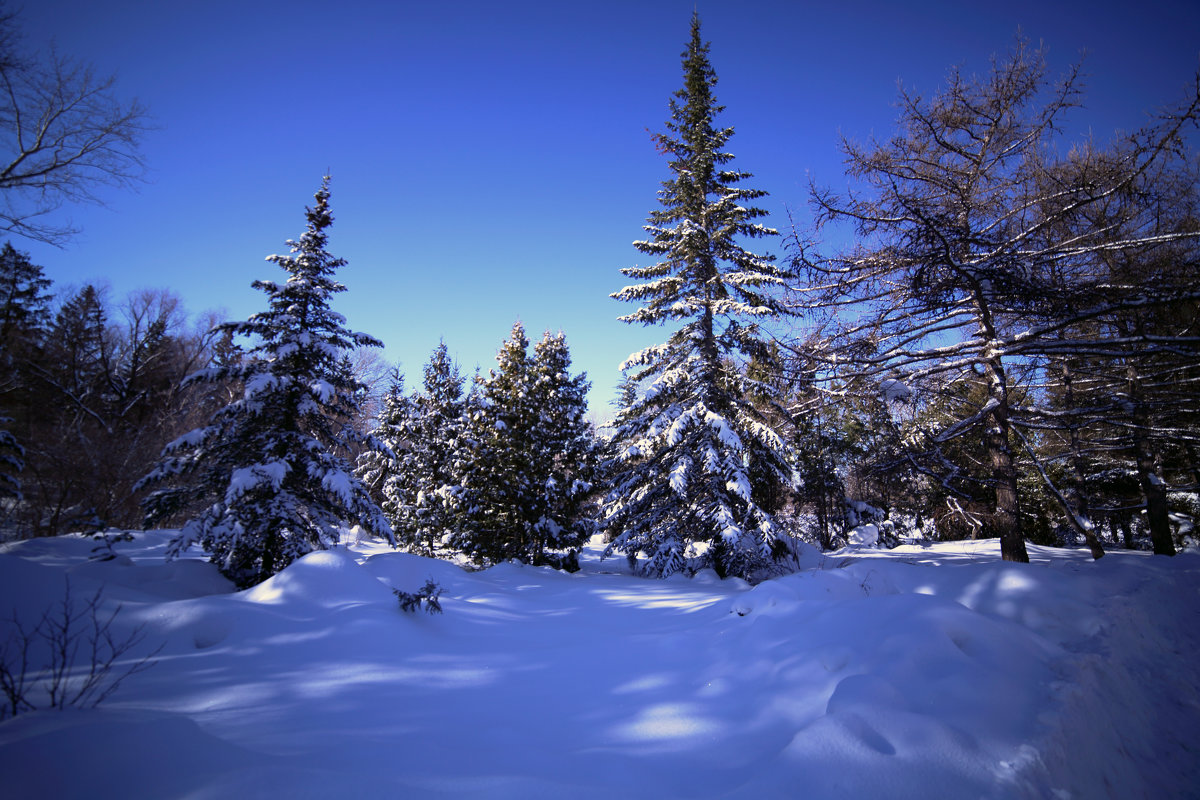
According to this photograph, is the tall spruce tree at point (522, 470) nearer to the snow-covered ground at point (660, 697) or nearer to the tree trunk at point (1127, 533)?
the snow-covered ground at point (660, 697)

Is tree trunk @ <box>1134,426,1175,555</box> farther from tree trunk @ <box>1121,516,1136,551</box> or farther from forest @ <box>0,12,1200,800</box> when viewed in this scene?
tree trunk @ <box>1121,516,1136,551</box>

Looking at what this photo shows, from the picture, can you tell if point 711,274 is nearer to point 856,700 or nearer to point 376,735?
point 856,700

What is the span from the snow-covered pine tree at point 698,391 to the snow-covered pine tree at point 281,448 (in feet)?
22.6

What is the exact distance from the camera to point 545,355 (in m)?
17.4

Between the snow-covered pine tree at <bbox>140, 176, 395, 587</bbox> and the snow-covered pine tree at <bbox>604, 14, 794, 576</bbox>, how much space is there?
22.6ft

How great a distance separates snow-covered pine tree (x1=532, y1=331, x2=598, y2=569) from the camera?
14.6m

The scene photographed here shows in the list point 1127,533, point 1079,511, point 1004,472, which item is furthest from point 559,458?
point 1127,533

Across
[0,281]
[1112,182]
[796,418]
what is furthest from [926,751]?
[0,281]

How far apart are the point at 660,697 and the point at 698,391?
8.41m

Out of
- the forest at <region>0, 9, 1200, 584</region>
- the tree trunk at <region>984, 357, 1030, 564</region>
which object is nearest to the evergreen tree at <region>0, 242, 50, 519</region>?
the forest at <region>0, 9, 1200, 584</region>

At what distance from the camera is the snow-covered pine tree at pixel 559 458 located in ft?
48.0

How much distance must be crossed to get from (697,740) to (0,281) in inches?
1289

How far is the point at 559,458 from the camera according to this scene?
16.4 m

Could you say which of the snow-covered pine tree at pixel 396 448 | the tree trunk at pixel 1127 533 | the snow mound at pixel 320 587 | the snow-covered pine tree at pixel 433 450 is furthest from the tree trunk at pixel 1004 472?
the snow-covered pine tree at pixel 396 448
